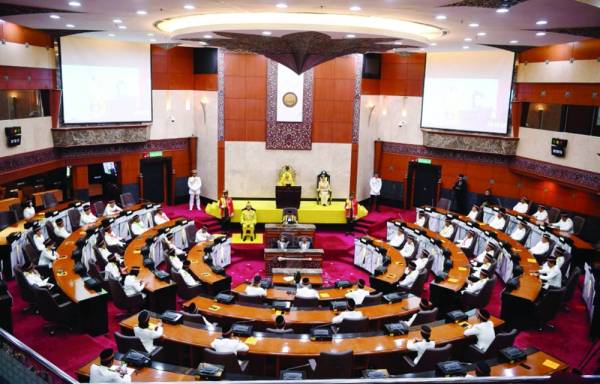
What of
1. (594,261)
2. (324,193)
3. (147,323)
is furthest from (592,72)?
(147,323)

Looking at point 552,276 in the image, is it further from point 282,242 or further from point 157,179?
point 157,179

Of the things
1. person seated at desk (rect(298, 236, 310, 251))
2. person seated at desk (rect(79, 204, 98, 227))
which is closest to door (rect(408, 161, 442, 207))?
person seated at desk (rect(298, 236, 310, 251))

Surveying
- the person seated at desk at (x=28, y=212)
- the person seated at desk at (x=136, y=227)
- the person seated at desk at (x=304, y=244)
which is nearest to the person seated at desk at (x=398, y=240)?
the person seated at desk at (x=304, y=244)

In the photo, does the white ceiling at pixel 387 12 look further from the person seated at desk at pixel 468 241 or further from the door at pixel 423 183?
the door at pixel 423 183

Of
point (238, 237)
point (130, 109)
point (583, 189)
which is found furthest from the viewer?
point (130, 109)

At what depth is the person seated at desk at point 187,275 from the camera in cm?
1202

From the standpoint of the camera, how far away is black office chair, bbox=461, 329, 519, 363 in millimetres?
8711

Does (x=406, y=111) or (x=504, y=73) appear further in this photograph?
(x=406, y=111)

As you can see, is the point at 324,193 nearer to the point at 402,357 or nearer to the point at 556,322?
the point at 556,322

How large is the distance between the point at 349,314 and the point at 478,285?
381cm

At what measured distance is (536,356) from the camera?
26.5ft

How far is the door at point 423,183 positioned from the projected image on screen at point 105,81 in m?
11.2

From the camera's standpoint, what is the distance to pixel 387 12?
432 inches

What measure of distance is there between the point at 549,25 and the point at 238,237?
449 inches
